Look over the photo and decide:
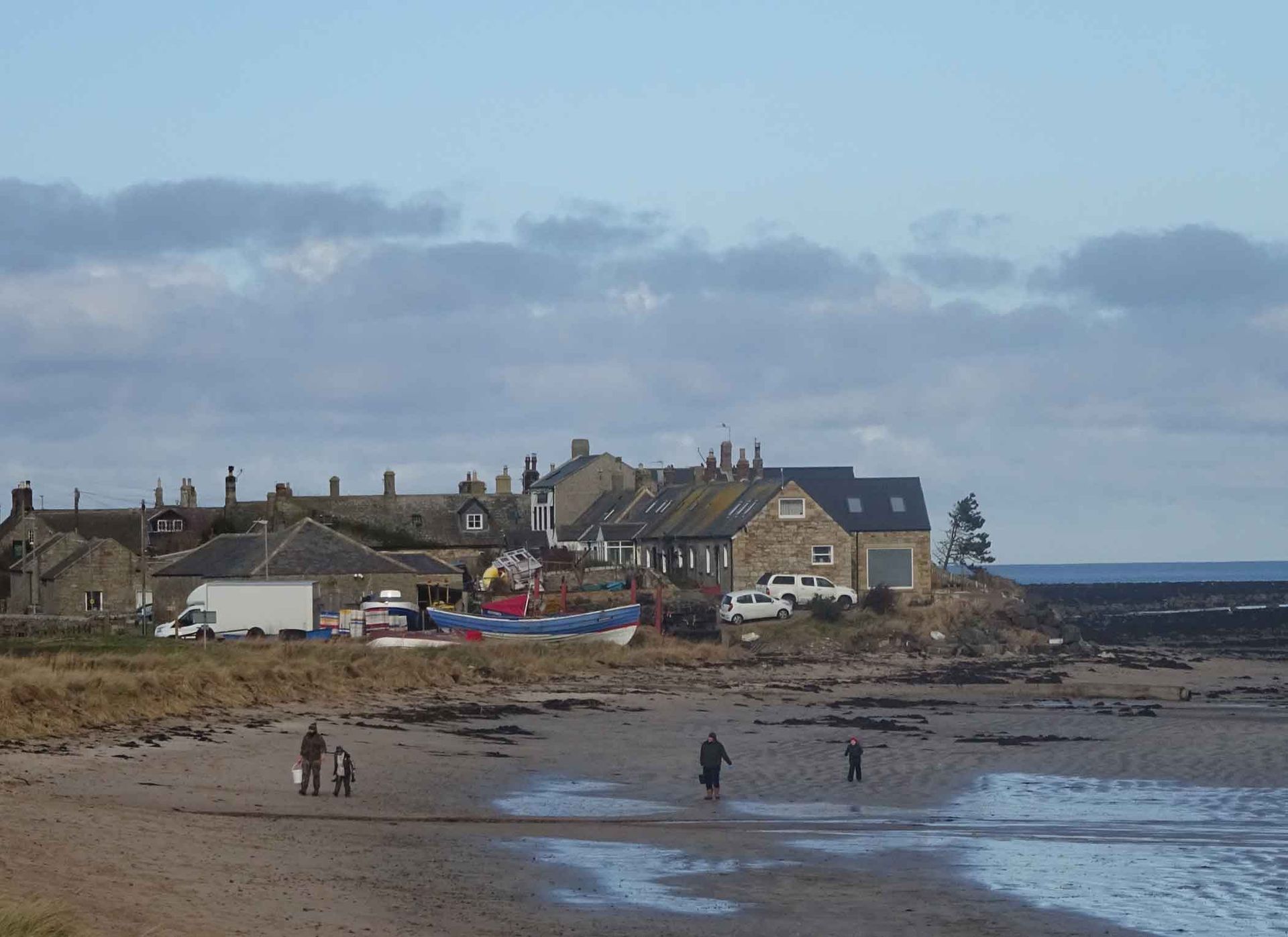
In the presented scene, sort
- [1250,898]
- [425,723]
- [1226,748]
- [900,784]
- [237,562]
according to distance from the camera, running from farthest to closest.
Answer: [237,562]
[425,723]
[1226,748]
[900,784]
[1250,898]

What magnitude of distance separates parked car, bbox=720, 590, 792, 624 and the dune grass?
47385mm

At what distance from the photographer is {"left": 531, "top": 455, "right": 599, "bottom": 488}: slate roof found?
10038 cm

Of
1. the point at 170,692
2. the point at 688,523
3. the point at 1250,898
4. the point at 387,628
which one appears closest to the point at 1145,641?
the point at 688,523

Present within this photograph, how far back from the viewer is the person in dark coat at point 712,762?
1011 inches

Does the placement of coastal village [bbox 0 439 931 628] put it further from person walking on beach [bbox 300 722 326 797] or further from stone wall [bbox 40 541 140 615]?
person walking on beach [bbox 300 722 326 797]

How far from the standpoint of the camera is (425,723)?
3519 cm

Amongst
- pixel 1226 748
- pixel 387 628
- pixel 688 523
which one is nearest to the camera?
pixel 1226 748

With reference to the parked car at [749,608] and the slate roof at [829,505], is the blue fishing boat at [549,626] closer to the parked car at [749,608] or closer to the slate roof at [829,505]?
the parked car at [749,608]

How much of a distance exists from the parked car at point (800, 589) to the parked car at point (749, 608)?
2.19m

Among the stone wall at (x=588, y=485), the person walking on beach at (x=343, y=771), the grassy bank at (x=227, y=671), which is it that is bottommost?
the person walking on beach at (x=343, y=771)

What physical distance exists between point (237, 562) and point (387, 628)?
33.7ft

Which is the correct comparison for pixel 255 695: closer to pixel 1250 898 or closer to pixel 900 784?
pixel 900 784

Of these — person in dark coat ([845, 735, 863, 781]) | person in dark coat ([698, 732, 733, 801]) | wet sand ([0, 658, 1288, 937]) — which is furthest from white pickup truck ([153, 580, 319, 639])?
person in dark coat ([698, 732, 733, 801])

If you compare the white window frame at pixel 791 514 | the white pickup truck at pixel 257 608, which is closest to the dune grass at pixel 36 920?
the white pickup truck at pixel 257 608
